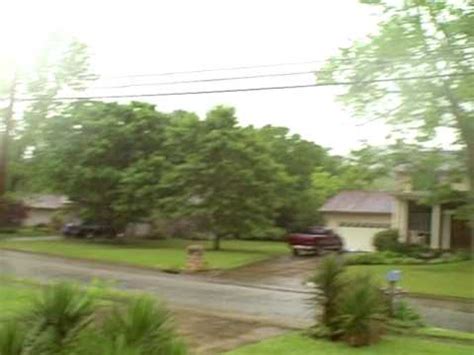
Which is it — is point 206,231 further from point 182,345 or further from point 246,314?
point 182,345

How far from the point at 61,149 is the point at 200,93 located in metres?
22.9

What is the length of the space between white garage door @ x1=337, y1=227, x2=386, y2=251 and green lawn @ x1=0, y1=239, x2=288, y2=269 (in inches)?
141

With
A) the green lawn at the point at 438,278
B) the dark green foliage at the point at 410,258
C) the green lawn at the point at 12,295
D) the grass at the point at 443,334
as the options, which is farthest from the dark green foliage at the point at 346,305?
the dark green foliage at the point at 410,258

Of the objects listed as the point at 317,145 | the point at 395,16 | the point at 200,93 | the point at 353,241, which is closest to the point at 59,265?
the point at 200,93

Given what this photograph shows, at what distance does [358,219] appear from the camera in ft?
136

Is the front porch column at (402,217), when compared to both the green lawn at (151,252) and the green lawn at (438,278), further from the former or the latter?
A: the green lawn at (438,278)

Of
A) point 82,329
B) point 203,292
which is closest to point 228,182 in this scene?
point 203,292

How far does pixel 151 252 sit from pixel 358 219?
12.9 meters

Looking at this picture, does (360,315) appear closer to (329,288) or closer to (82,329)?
(329,288)

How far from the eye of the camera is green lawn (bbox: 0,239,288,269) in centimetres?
2930

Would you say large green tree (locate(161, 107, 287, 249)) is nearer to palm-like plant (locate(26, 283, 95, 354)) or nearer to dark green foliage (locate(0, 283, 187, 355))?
dark green foliage (locate(0, 283, 187, 355))

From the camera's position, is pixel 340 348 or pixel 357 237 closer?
pixel 340 348

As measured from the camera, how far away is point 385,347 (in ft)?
38.9

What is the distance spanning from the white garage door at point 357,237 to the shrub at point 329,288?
2785 cm
